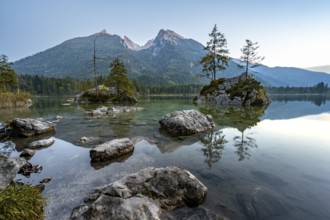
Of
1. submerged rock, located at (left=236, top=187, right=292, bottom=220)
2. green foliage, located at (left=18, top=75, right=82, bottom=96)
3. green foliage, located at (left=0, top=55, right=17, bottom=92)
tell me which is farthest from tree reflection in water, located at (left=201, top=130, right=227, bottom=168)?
green foliage, located at (left=18, top=75, right=82, bottom=96)

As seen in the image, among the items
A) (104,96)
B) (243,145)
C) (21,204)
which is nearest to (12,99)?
(104,96)

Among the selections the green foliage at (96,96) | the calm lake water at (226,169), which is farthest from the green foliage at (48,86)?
the calm lake water at (226,169)

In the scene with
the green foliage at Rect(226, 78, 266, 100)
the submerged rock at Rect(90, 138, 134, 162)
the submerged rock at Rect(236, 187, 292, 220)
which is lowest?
the submerged rock at Rect(236, 187, 292, 220)

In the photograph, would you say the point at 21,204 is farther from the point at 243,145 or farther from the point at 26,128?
the point at 26,128

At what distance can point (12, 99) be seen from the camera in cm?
4353

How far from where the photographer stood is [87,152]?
11.8m

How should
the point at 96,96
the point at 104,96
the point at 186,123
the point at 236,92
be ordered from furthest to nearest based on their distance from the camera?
the point at 104,96 < the point at 96,96 < the point at 236,92 < the point at 186,123

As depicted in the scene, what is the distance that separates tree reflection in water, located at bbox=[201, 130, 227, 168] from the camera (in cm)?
1056

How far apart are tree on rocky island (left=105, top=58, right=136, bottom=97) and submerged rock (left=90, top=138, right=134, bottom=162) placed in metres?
50.8

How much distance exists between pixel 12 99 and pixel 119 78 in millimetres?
27516

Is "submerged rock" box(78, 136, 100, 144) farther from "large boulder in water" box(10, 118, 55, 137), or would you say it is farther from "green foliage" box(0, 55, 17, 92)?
"green foliage" box(0, 55, 17, 92)

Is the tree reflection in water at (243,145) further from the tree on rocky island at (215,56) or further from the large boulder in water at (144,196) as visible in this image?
the tree on rocky island at (215,56)

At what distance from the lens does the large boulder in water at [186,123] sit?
16.7m

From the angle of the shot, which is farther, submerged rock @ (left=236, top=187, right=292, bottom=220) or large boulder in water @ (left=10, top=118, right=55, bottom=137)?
large boulder in water @ (left=10, top=118, right=55, bottom=137)
